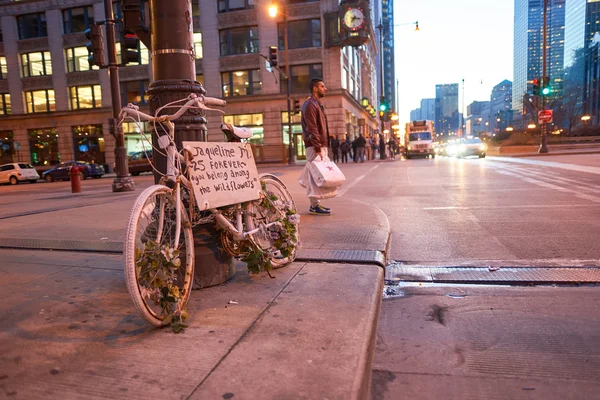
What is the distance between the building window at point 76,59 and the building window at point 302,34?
676 inches

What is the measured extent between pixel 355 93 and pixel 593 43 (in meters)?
85.5

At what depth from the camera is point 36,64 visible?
3941 centimetres

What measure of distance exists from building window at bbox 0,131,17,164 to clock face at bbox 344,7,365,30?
31849 millimetres

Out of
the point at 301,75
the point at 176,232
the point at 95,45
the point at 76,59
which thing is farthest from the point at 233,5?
the point at 176,232

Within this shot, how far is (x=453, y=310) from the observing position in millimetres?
3311

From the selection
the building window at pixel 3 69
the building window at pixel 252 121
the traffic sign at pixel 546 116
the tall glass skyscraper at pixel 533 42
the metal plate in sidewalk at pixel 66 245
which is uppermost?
the tall glass skyscraper at pixel 533 42

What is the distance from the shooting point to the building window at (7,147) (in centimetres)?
4038

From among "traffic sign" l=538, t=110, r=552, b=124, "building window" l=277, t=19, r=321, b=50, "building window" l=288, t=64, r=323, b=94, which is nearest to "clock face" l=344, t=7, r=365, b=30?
"building window" l=277, t=19, r=321, b=50

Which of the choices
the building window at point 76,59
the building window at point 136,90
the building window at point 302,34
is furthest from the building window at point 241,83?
the building window at point 76,59

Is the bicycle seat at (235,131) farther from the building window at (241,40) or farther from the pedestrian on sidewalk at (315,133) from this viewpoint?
the building window at (241,40)

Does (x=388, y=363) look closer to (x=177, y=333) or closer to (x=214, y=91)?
(x=177, y=333)

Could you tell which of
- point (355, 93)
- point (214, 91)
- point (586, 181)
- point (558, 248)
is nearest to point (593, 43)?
point (355, 93)

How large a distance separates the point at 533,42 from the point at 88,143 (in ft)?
243

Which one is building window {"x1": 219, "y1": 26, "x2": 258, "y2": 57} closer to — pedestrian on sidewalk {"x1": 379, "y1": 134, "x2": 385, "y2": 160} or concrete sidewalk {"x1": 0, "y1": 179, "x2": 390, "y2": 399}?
pedestrian on sidewalk {"x1": 379, "y1": 134, "x2": 385, "y2": 160}
